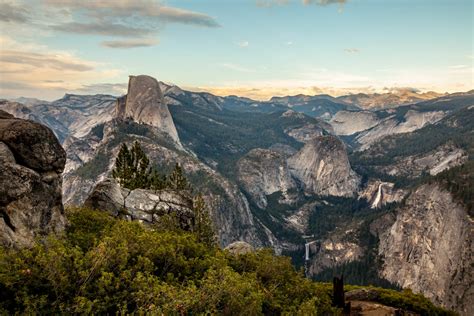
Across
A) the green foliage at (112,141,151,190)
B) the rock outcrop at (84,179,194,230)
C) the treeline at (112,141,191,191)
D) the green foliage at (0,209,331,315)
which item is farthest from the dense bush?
the green foliage at (112,141,151,190)

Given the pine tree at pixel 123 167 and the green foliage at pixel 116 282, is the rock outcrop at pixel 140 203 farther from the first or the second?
the pine tree at pixel 123 167

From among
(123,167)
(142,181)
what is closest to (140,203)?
(142,181)

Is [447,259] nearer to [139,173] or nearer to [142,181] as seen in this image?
[139,173]

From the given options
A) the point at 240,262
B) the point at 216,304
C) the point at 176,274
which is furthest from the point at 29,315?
the point at 240,262

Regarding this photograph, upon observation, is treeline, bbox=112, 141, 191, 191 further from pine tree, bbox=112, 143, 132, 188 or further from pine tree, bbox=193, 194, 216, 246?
pine tree, bbox=193, 194, 216, 246

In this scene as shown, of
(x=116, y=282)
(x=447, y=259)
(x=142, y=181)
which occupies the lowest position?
(x=447, y=259)
